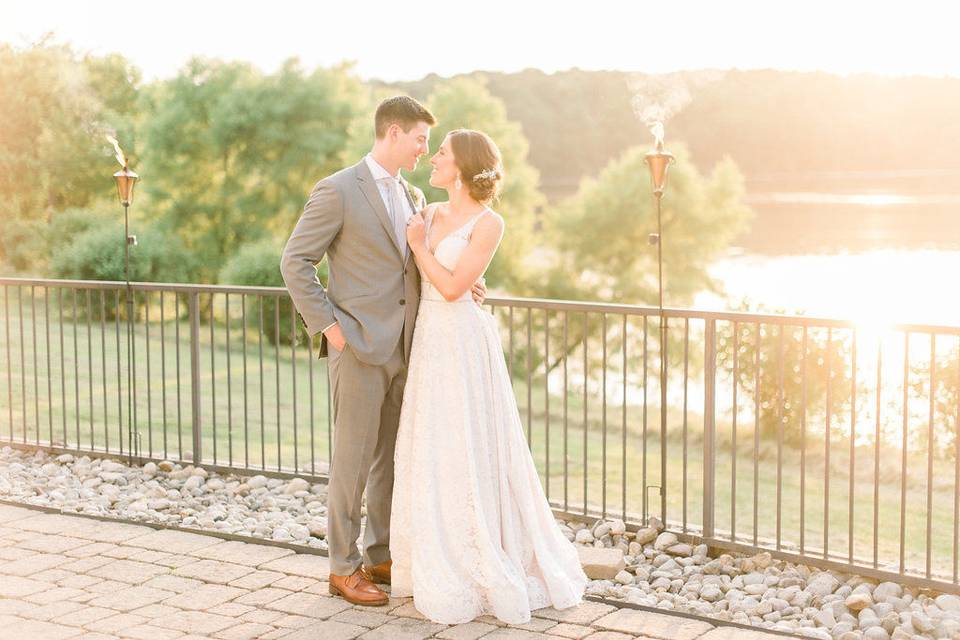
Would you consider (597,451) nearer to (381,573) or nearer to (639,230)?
(381,573)

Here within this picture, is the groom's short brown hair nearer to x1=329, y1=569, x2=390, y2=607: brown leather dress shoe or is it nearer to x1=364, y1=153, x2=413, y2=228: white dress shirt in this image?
x1=364, y1=153, x2=413, y2=228: white dress shirt

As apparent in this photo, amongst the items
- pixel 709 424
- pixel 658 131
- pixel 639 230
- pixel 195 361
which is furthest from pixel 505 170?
pixel 709 424

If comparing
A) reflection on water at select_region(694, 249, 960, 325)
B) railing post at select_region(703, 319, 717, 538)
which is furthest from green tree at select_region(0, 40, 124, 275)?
railing post at select_region(703, 319, 717, 538)

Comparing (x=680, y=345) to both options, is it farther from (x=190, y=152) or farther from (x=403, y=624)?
(x=403, y=624)

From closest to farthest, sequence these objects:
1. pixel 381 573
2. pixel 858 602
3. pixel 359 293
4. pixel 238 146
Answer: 1. pixel 359 293
2. pixel 381 573
3. pixel 858 602
4. pixel 238 146

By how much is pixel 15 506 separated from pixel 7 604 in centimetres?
177

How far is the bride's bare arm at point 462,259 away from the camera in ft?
13.9

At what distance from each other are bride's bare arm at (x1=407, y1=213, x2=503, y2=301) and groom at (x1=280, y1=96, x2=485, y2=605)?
11cm

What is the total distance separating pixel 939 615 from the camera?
16.3 feet

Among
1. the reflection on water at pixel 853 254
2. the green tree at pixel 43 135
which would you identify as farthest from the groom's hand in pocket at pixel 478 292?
the green tree at pixel 43 135

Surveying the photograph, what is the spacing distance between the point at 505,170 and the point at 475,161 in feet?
98.5

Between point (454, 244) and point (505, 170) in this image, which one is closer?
point (454, 244)

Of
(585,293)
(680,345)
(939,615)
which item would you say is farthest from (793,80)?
(939,615)

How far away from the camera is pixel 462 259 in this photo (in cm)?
423
